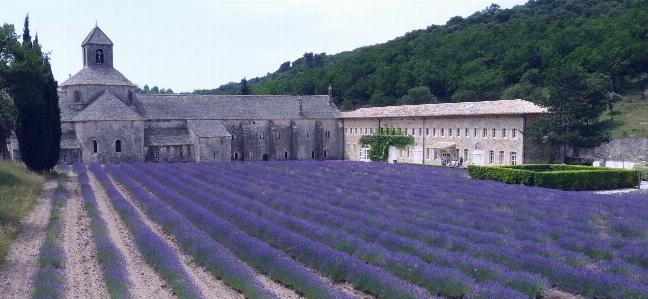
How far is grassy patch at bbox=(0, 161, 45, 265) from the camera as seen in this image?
50.1ft

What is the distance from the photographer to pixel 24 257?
13695mm

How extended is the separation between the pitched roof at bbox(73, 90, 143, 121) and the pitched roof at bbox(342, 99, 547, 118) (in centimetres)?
2160

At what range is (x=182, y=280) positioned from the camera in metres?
11.0

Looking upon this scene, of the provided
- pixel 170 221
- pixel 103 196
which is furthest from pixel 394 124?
pixel 170 221

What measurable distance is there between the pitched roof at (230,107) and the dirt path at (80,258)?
28.8 m

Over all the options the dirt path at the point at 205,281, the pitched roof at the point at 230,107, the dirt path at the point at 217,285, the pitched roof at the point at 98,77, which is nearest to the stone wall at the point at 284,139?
the pitched roof at the point at 230,107

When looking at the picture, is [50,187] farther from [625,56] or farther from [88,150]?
[625,56]

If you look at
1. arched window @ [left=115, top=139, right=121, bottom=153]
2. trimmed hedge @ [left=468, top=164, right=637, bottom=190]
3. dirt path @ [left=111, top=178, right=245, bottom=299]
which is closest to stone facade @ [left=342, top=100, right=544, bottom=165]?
trimmed hedge @ [left=468, top=164, right=637, bottom=190]

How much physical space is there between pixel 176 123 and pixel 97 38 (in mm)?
10270

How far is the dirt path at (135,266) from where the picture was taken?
35.9 ft

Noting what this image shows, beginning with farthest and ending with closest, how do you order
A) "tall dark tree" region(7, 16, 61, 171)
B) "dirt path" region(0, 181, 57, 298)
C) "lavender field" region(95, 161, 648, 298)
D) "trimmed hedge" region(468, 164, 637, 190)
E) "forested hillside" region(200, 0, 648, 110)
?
"forested hillside" region(200, 0, 648, 110), "tall dark tree" region(7, 16, 61, 171), "trimmed hedge" region(468, 164, 637, 190), "dirt path" region(0, 181, 57, 298), "lavender field" region(95, 161, 648, 298)

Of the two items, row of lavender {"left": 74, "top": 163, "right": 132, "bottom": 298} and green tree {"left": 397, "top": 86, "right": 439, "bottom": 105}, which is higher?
green tree {"left": 397, "top": 86, "right": 439, "bottom": 105}

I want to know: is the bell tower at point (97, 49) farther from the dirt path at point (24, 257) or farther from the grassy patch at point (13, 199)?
the dirt path at point (24, 257)

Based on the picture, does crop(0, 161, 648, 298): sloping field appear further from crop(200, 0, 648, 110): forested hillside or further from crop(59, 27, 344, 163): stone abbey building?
crop(200, 0, 648, 110): forested hillside
